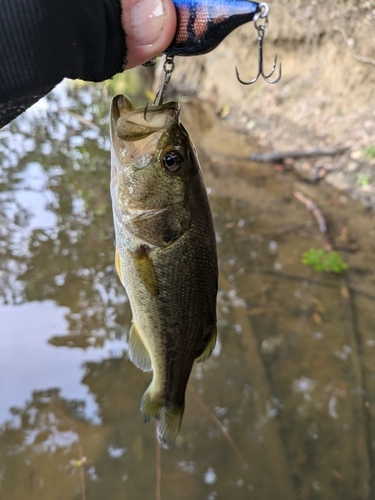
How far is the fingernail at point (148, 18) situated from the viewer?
1.27 meters

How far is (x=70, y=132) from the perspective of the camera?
839 cm

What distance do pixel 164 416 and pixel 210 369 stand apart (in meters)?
2.16

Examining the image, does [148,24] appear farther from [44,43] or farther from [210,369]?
[210,369]

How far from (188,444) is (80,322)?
5.67ft

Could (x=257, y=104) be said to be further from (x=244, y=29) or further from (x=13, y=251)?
(x=13, y=251)

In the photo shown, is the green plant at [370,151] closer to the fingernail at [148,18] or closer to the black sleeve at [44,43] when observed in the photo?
the fingernail at [148,18]

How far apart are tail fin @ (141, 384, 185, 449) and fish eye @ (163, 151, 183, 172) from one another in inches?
43.8

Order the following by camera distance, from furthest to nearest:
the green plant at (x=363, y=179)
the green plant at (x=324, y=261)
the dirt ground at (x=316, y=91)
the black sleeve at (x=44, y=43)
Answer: the dirt ground at (x=316, y=91), the green plant at (x=363, y=179), the green plant at (x=324, y=261), the black sleeve at (x=44, y=43)

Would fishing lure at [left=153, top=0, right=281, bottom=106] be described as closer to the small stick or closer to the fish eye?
the fish eye

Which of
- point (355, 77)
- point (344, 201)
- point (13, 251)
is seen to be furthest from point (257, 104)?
point (13, 251)

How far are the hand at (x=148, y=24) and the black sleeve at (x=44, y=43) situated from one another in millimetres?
48

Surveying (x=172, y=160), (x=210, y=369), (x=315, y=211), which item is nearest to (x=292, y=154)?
(x=315, y=211)

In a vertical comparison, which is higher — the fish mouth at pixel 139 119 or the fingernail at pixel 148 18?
the fingernail at pixel 148 18

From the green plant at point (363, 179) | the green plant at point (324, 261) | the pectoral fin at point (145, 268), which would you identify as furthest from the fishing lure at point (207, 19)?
the green plant at point (363, 179)
